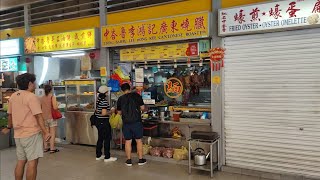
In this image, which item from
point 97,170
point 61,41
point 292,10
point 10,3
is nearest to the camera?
point 292,10

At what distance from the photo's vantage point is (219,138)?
4988 millimetres

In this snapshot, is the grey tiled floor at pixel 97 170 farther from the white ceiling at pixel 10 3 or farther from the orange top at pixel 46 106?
the white ceiling at pixel 10 3

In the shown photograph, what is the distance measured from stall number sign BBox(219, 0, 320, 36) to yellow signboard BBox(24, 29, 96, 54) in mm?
3106

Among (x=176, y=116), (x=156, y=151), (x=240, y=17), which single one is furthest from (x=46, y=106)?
(x=240, y=17)

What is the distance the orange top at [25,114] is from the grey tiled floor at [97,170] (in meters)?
1.30

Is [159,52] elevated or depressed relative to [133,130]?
elevated

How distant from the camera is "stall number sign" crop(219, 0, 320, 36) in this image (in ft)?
13.2

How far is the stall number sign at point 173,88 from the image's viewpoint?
5.97 metres

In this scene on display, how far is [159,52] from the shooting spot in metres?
5.80

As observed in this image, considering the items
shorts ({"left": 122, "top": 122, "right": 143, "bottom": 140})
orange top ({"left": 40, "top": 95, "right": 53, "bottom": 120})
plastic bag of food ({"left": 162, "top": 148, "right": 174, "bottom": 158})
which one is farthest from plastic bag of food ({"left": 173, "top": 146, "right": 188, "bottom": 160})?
orange top ({"left": 40, "top": 95, "right": 53, "bottom": 120})

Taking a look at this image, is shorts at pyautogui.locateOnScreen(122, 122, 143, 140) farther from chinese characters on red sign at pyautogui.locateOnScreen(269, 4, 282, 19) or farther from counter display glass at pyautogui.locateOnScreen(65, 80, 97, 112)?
chinese characters on red sign at pyautogui.locateOnScreen(269, 4, 282, 19)

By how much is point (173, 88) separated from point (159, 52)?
33.0 inches

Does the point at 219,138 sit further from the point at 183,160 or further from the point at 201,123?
the point at 183,160

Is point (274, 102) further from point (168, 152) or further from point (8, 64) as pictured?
point (8, 64)
